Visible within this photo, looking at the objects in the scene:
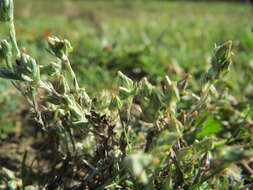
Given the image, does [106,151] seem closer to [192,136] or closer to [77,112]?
[77,112]

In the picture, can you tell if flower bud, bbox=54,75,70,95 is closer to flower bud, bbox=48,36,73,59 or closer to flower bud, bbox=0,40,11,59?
flower bud, bbox=48,36,73,59

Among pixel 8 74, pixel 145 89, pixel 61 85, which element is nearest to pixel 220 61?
pixel 145 89

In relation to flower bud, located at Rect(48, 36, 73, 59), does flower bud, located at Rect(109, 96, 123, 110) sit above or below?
below

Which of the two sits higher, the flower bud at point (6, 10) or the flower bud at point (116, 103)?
the flower bud at point (6, 10)

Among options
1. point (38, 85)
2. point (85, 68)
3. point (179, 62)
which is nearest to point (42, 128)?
point (38, 85)

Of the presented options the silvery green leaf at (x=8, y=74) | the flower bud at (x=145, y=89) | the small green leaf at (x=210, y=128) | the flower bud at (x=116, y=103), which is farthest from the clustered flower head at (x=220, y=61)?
the silvery green leaf at (x=8, y=74)

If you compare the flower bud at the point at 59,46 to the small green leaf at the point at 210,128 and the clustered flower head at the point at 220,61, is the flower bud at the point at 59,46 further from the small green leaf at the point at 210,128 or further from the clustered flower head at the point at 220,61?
the small green leaf at the point at 210,128

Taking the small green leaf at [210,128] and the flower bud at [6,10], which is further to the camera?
the small green leaf at [210,128]

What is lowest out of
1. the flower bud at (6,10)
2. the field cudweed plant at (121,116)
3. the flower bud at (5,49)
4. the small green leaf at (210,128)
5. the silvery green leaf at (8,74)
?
the small green leaf at (210,128)

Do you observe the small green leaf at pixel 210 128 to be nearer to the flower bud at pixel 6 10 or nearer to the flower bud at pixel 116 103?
the flower bud at pixel 116 103

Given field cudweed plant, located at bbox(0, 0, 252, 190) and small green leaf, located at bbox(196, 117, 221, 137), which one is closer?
field cudweed plant, located at bbox(0, 0, 252, 190)

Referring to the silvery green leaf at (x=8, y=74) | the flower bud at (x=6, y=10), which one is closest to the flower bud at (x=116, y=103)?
the silvery green leaf at (x=8, y=74)

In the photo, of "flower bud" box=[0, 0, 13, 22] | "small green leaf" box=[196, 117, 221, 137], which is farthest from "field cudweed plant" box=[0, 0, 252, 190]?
"small green leaf" box=[196, 117, 221, 137]
